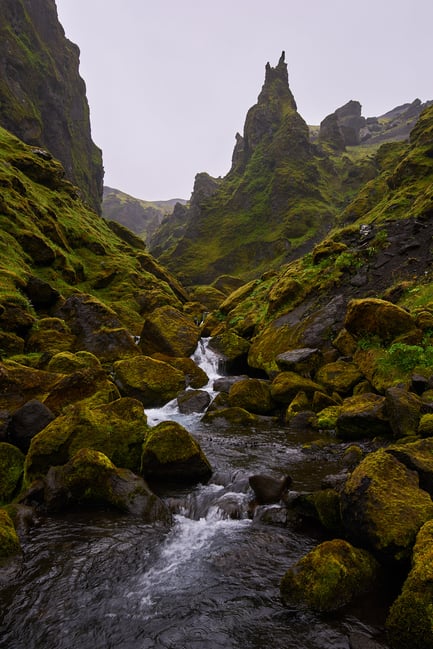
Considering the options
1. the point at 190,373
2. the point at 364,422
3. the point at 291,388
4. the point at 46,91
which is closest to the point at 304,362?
the point at 291,388

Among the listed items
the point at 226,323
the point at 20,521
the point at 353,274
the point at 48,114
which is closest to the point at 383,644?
the point at 20,521

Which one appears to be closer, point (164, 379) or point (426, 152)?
point (164, 379)

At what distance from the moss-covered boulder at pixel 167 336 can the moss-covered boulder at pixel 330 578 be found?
21648 millimetres

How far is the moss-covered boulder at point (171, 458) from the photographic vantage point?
36.2 feet

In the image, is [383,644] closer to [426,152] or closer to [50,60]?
[426,152]

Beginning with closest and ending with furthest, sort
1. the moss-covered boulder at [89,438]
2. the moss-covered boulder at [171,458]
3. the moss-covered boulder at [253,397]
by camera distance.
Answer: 1. the moss-covered boulder at [89,438]
2. the moss-covered boulder at [171,458]
3. the moss-covered boulder at [253,397]

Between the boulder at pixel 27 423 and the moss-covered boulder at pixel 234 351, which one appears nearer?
the boulder at pixel 27 423

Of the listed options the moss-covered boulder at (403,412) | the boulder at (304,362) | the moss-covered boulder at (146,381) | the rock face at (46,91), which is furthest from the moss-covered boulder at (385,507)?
the rock face at (46,91)

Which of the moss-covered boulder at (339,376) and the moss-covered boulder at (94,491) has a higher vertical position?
the moss-covered boulder at (339,376)

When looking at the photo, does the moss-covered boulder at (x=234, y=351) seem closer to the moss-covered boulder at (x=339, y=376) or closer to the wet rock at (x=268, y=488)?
the moss-covered boulder at (x=339, y=376)

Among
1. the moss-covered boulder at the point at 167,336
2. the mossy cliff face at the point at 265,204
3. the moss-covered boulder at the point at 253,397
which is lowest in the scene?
the moss-covered boulder at the point at 253,397

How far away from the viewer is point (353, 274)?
88.8ft

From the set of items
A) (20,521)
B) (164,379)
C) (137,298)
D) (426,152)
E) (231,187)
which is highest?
(231,187)

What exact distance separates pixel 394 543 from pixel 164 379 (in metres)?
15.8
